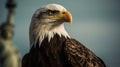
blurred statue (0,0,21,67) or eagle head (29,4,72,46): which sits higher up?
blurred statue (0,0,21,67)

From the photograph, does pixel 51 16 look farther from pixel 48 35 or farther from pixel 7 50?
pixel 7 50

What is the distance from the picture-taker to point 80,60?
5.39 ft

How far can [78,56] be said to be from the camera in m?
1.66

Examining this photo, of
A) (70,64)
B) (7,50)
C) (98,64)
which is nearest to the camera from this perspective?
(7,50)

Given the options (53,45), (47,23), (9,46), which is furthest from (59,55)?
(9,46)

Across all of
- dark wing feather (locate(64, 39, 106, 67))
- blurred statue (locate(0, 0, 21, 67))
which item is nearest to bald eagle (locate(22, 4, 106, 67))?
dark wing feather (locate(64, 39, 106, 67))

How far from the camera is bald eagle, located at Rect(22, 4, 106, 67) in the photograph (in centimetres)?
161

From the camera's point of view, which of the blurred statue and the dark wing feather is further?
the dark wing feather

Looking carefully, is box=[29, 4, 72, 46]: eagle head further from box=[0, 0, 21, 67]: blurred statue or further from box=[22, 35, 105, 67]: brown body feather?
box=[0, 0, 21, 67]: blurred statue

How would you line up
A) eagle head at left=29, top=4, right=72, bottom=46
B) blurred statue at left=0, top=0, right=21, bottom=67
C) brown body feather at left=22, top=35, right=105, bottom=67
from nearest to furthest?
1. blurred statue at left=0, top=0, right=21, bottom=67
2. brown body feather at left=22, top=35, right=105, bottom=67
3. eagle head at left=29, top=4, right=72, bottom=46

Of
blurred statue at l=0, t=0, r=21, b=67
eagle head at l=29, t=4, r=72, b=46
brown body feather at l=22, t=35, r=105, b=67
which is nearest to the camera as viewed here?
blurred statue at l=0, t=0, r=21, b=67

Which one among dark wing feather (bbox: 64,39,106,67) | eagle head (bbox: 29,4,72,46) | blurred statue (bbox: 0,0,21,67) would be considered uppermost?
blurred statue (bbox: 0,0,21,67)

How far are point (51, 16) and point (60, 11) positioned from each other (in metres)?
0.08

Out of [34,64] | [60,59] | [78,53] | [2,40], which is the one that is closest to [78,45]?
[78,53]
